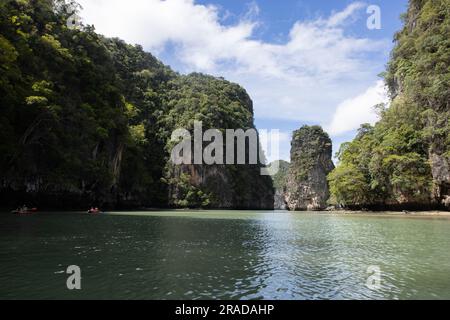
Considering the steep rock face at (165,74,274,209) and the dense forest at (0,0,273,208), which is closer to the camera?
the dense forest at (0,0,273,208)

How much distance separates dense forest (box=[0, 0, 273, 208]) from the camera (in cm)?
3775

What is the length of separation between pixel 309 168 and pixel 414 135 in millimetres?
61020

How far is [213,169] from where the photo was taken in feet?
296

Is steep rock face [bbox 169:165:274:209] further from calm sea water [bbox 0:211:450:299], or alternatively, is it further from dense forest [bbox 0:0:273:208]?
calm sea water [bbox 0:211:450:299]

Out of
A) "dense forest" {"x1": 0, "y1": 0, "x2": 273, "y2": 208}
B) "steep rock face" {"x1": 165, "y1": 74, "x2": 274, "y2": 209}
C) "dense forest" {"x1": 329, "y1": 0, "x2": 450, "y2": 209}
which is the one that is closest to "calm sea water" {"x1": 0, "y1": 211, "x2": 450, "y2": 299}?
"dense forest" {"x1": 0, "y1": 0, "x2": 273, "y2": 208}

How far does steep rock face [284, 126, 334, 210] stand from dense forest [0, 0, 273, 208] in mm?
17682

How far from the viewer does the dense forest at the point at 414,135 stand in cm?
4588

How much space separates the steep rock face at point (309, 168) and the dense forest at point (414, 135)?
4675 centimetres

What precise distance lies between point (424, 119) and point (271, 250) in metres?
41.8

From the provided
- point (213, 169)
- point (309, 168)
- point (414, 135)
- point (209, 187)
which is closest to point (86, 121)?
point (414, 135)

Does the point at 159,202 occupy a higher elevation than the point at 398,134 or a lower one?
lower

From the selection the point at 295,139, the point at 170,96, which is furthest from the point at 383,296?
the point at 295,139

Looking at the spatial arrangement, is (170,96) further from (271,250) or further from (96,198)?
(271,250)

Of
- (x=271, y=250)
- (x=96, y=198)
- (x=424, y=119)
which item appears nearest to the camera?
(x=271, y=250)
